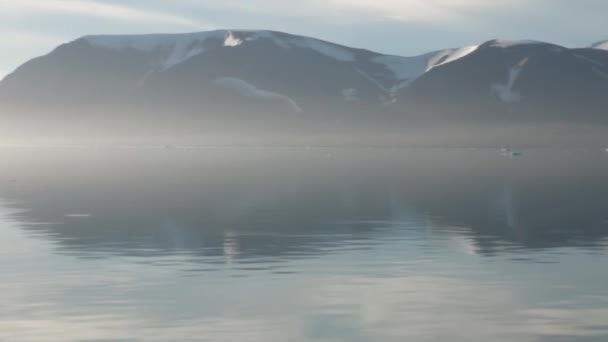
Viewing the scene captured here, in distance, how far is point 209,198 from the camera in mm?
89125

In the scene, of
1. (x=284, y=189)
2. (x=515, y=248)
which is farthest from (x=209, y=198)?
(x=515, y=248)

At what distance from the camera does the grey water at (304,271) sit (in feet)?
94.3

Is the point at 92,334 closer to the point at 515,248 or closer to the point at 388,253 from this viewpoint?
the point at 388,253

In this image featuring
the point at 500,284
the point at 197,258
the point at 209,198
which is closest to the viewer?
the point at 500,284

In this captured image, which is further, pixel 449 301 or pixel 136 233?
pixel 136 233

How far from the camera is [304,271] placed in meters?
39.8

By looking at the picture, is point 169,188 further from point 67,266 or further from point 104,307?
point 104,307

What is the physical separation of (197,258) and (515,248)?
14.6m

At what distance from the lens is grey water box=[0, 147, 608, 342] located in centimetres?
2875

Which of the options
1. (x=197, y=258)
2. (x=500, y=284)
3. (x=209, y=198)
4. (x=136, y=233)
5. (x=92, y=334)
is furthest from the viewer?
(x=209, y=198)

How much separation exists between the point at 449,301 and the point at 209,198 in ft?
190

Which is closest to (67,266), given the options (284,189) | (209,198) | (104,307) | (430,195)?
(104,307)

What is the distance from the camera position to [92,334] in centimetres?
2777

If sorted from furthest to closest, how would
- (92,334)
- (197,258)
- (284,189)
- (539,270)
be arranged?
(284,189) < (197,258) < (539,270) < (92,334)
